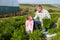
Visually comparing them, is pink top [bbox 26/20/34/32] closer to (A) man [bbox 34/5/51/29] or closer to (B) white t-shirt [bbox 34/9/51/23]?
(A) man [bbox 34/5/51/29]

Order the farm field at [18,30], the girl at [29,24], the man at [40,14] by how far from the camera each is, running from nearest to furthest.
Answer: the farm field at [18,30] < the girl at [29,24] < the man at [40,14]

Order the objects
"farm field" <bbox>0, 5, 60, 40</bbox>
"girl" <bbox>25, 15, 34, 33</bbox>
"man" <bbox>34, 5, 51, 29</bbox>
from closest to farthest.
Answer: "farm field" <bbox>0, 5, 60, 40</bbox> < "girl" <bbox>25, 15, 34, 33</bbox> < "man" <bbox>34, 5, 51, 29</bbox>

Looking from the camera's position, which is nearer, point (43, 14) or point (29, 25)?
point (29, 25)

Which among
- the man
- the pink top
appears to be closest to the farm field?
the pink top

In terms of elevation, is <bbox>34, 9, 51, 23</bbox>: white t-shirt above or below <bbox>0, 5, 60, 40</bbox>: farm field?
above

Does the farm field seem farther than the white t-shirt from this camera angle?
No

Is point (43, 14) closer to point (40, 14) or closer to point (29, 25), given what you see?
point (40, 14)

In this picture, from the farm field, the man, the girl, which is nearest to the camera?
the farm field

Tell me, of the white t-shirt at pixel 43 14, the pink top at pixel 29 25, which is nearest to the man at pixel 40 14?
the white t-shirt at pixel 43 14

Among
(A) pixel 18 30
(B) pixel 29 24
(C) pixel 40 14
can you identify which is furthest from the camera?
(C) pixel 40 14

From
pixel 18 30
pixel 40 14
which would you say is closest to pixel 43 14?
pixel 40 14

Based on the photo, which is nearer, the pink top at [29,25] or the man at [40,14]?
the pink top at [29,25]

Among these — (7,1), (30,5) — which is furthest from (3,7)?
(30,5)

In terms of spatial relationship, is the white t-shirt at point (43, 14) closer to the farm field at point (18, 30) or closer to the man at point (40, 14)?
the man at point (40, 14)
